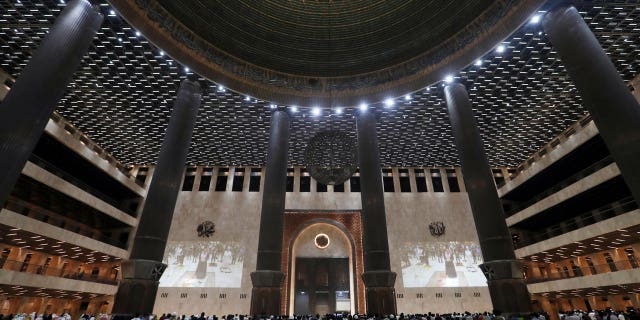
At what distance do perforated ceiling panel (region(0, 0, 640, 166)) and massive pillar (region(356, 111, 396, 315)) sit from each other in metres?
2.09

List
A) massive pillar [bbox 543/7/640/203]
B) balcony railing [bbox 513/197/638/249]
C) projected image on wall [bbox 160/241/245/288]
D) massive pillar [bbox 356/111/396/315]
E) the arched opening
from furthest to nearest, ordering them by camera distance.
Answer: the arched opening
projected image on wall [bbox 160/241/245/288]
balcony railing [bbox 513/197/638/249]
massive pillar [bbox 356/111/396/315]
massive pillar [bbox 543/7/640/203]

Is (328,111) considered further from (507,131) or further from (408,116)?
(507,131)

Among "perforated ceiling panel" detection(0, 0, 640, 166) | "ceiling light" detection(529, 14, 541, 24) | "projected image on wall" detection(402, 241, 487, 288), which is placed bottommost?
"projected image on wall" detection(402, 241, 487, 288)

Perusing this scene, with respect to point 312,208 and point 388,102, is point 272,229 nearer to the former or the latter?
point 388,102

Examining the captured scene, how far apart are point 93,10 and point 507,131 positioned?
66.3 ft

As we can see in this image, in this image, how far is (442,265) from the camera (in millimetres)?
20438

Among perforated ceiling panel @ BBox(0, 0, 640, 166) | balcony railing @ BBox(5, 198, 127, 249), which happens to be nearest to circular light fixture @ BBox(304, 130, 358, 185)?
perforated ceiling panel @ BBox(0, 0, 640, 166)

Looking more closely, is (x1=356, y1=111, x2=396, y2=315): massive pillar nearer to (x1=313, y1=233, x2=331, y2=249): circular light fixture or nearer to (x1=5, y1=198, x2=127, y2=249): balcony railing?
(x1=313, y1=233, x2=331, y2=249): circular light fixture

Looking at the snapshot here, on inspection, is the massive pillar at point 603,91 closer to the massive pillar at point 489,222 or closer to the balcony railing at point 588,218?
the massive pillar at point 489,222

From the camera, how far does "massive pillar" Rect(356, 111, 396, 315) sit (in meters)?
10.7

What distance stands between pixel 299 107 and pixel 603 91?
35.1ft

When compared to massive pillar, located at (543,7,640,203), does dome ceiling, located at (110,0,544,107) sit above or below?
above

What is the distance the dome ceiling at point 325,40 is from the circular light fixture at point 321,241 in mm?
10673

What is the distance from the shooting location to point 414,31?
504 inches
